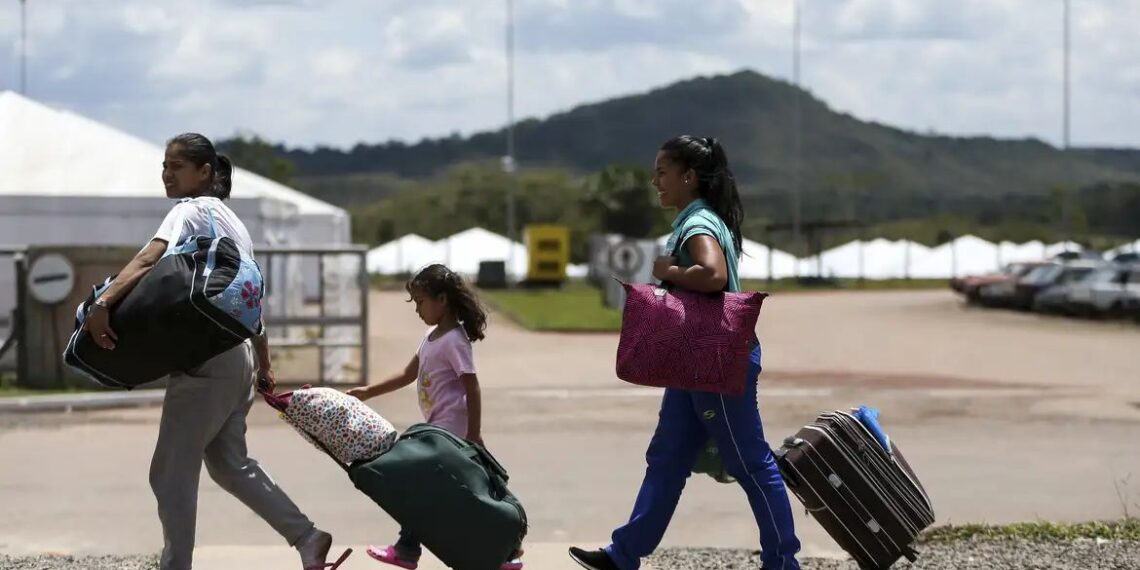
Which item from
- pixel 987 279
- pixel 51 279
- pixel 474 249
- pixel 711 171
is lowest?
pixel 474 249

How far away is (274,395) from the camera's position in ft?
19.2

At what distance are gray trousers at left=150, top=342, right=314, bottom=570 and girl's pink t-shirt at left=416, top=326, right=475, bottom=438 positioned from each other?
68 cm

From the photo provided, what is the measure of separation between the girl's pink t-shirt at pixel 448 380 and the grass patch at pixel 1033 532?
2505mm

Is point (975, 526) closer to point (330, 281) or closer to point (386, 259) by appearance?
point (330, 281)

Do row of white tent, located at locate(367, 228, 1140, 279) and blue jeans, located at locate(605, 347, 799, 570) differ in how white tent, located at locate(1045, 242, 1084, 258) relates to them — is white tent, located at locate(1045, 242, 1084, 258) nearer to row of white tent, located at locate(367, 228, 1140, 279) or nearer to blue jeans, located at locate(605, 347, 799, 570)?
row of white tent, located at locate(367, 228, 1140, 279)

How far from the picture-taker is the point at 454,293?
6355 mm

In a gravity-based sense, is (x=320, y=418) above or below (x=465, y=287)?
below

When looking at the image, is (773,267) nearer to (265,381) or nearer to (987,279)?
(987,279)

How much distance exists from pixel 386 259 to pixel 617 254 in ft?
166

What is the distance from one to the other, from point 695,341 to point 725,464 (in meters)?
0.53

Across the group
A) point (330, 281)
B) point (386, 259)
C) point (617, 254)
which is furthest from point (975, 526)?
point (386, 259)

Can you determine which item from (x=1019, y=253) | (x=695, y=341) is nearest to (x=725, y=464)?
(x=695, y=341)

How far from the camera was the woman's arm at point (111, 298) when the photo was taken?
5.43 meters

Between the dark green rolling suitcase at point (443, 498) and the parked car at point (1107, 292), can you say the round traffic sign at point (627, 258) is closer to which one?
the parked car at point (1107, 292)
